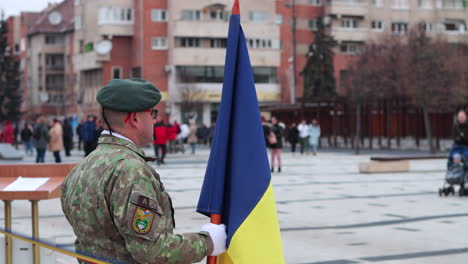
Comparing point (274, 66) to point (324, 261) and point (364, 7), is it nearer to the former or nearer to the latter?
point (364, 7)

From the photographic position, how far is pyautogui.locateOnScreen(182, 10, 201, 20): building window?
72.7 metres

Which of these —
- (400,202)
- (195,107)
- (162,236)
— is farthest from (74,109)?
(162,236)

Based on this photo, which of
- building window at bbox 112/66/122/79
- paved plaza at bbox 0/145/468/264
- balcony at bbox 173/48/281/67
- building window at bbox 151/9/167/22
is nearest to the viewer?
paved plaza at bbox 0/145/468/264

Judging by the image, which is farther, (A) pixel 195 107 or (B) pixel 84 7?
(B) pixel 84 7

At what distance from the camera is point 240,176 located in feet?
10.9

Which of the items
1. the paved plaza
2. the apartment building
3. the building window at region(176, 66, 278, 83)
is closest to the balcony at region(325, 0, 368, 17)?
the apartment building

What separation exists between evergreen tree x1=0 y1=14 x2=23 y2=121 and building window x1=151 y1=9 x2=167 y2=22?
42.6ft

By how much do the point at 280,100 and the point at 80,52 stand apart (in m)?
19.6

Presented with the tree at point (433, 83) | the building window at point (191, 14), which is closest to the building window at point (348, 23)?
the building window at point (191, 14)

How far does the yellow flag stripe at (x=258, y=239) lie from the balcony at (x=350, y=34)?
7823 cm

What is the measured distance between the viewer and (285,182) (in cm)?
2059

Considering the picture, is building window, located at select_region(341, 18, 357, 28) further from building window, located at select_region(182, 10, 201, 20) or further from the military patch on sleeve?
the military patch on sleeve

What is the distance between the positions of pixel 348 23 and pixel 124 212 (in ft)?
265

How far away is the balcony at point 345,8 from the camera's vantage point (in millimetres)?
80312
